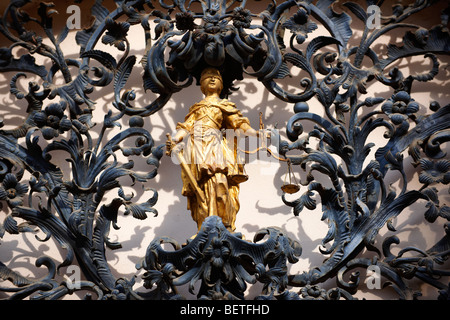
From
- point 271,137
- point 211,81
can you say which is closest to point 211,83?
point 211,81

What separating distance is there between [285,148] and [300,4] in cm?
82

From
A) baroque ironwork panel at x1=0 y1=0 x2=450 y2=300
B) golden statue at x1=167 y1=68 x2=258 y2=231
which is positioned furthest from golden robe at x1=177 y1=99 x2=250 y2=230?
baroque ironwork panel at x1=0 y1=0 x2=450 y2=300

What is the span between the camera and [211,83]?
4.79m

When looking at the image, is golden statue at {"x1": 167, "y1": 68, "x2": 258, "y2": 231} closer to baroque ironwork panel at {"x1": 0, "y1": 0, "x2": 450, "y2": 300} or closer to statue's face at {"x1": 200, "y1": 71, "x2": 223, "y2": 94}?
statue's face at {"x1": 200, "y1": 71, "x2": 223, "y2": 94}

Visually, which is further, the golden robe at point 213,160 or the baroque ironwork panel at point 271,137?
the golden robe at point 213,160

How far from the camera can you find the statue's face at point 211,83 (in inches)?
188

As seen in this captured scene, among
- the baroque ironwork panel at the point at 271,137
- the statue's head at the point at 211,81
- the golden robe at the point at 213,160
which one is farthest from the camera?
the statue's head at the point at 211,81

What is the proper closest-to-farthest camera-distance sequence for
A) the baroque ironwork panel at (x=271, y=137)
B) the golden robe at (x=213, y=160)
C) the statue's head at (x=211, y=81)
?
the baroque ironwork panel at (x=271, y=137) → the golden robe at (x=213, y=160) → the statue's head at (x=211, y=81)

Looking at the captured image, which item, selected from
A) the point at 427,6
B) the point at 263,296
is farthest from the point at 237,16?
the point at 263,296

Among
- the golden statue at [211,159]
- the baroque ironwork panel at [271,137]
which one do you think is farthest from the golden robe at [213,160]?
the baroque ironwork panel at [271,137]

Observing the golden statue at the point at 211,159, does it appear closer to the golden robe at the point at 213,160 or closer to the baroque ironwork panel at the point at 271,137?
the golden robe at the point at 213,160

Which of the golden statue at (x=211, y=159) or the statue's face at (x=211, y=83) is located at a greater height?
the statue's face at (x=211, y=83)

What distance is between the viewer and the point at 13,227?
4.62 m

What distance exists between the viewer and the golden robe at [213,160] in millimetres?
4484
